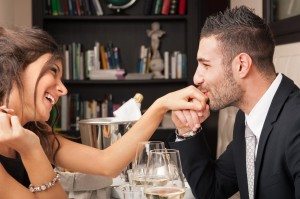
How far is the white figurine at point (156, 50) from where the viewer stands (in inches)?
155

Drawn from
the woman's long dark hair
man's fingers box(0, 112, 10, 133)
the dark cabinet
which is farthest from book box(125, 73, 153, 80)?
man's fingers box(0, 112, 10, 133)

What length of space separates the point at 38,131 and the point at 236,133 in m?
0.62

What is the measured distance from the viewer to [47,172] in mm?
1094

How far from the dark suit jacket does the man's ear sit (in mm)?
115

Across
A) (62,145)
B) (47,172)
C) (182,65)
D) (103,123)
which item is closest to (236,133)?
(103,123)

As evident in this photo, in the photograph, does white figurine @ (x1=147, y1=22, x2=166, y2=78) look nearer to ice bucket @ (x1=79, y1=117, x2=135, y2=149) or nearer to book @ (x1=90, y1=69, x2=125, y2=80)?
book @ (x1=90, y1=69, x2=125, y2=80)

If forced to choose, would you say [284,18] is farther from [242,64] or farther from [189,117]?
[189,117]

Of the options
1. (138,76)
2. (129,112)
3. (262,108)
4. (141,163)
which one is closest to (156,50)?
(138,76)

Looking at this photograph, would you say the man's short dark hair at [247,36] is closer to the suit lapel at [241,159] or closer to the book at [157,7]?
the suit lapel at [241,159]

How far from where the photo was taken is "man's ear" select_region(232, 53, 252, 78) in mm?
1433

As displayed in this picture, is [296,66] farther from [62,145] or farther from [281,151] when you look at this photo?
[62,145]

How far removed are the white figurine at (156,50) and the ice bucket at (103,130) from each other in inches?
93.8

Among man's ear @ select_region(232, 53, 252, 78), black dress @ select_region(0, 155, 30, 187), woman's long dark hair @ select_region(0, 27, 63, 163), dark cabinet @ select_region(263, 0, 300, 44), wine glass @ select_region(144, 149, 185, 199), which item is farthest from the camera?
dark cabinet @ select_region(263, 0, 300, 44)

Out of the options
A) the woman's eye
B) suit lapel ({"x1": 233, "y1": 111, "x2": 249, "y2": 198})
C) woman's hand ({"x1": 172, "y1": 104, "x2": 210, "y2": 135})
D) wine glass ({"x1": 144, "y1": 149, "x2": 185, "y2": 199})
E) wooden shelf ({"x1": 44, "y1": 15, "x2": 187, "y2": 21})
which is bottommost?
suit lapel ({"x1": 233, "y1": 111, "x2": 249, "y2": 198})
